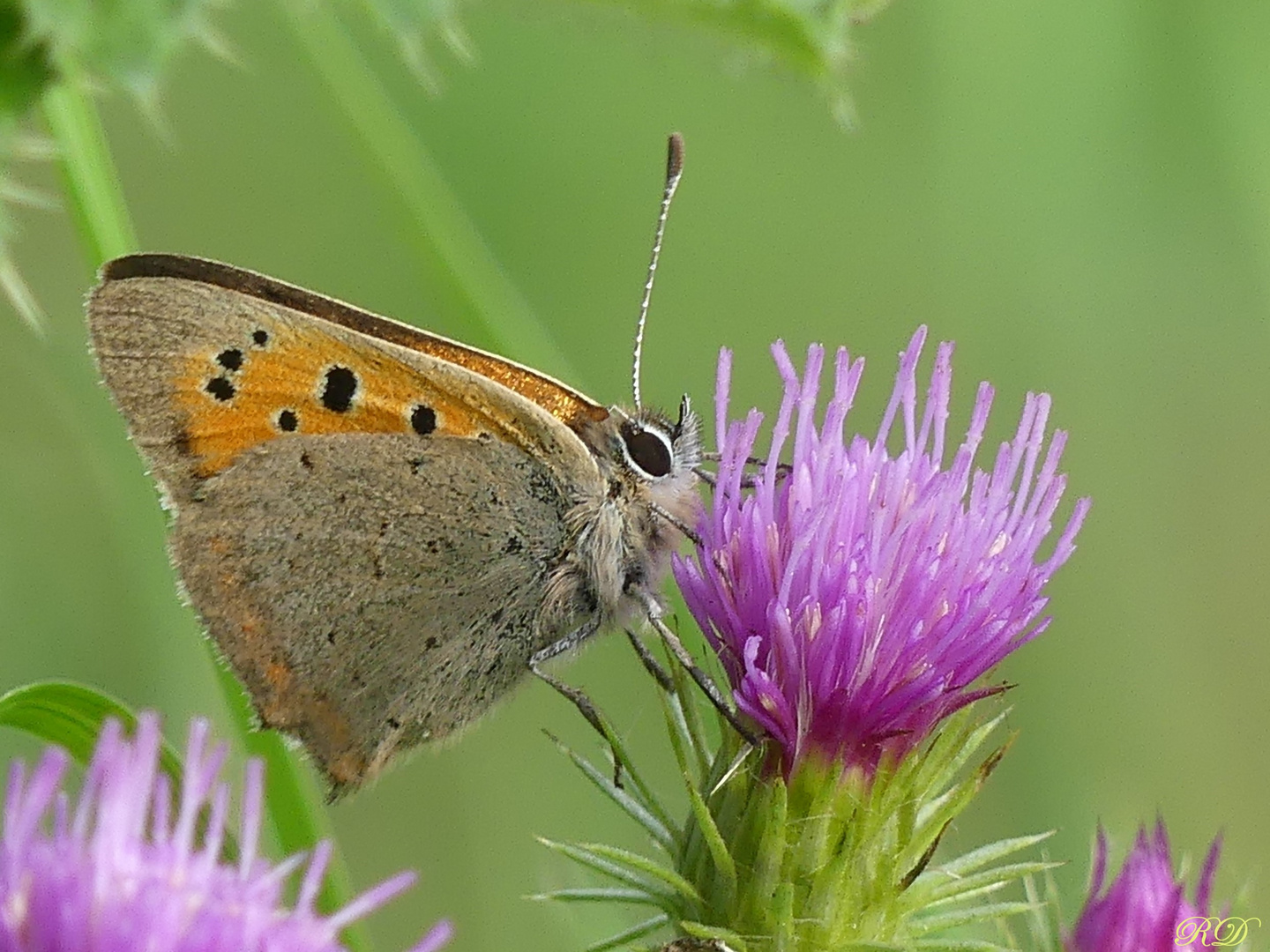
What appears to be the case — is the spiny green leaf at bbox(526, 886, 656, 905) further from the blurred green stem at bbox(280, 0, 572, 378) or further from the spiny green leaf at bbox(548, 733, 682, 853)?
the blurred green stem at bbox(280, 0, 572, 378)

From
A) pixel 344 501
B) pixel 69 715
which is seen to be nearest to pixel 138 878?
pixel 69 715

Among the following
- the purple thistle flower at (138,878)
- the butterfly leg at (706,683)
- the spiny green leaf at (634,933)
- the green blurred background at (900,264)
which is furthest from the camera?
the green blurred background at (900,264)

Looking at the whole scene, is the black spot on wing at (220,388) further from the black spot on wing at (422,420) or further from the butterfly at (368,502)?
the black spot on wing at (422,420)

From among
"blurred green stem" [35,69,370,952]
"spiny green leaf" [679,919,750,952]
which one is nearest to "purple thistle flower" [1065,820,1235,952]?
"spiny green leaf" [679,919,750,952]

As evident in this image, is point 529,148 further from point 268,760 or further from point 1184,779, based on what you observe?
point 268,760

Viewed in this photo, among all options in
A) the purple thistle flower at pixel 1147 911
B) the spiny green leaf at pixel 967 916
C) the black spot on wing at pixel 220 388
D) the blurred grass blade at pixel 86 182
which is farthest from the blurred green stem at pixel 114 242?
the purple thistle flower at pixel 1147 911

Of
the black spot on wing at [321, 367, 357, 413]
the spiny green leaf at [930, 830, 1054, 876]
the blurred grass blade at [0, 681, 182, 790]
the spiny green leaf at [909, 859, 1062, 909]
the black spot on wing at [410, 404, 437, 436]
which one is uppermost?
the black spot on wing at [321, 367, 357, 413]
